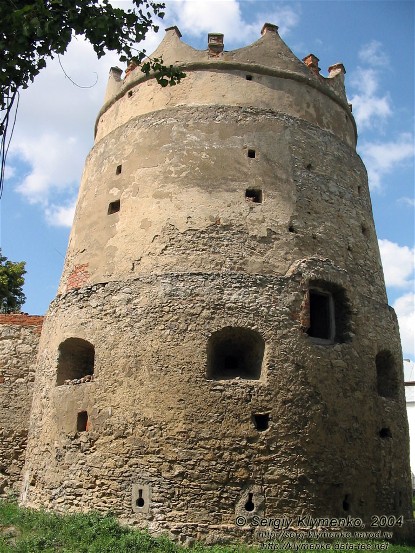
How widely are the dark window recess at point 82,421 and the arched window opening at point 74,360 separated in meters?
0.91

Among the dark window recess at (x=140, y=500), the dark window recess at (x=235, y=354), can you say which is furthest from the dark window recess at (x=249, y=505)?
the dark window recess at (x=235, y=354)

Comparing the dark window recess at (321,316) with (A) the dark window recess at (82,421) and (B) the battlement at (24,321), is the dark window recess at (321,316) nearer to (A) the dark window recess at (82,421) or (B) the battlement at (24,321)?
(A) the dark window recess at (82,421)

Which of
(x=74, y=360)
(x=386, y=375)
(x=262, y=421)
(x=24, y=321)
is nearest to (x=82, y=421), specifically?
(x=74, y=360)

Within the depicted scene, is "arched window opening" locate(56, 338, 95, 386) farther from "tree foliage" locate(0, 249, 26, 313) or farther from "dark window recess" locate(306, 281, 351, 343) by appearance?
"tree foliage" locate(0, 249, 26, 313)

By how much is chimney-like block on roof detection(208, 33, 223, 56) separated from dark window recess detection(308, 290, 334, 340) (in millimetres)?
4972

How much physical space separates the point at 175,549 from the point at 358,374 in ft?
13.0

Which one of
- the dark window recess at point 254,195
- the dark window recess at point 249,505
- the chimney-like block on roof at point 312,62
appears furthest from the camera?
the chimney-like block on roof at point 312,62

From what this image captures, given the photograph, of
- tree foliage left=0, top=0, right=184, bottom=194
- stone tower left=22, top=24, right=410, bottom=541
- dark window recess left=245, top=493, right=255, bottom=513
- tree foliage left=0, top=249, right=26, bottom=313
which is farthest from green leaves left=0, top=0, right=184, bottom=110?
tree foliage left=0, top=249, right=26, bottom=313

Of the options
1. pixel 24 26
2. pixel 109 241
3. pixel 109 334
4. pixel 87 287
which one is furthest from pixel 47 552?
pixel 24 26

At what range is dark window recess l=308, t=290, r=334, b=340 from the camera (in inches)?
401

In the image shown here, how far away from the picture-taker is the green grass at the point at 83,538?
7.50 meters

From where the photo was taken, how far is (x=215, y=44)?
37.9 feet

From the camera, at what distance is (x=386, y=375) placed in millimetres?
10898

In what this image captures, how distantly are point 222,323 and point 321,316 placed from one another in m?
2.29
